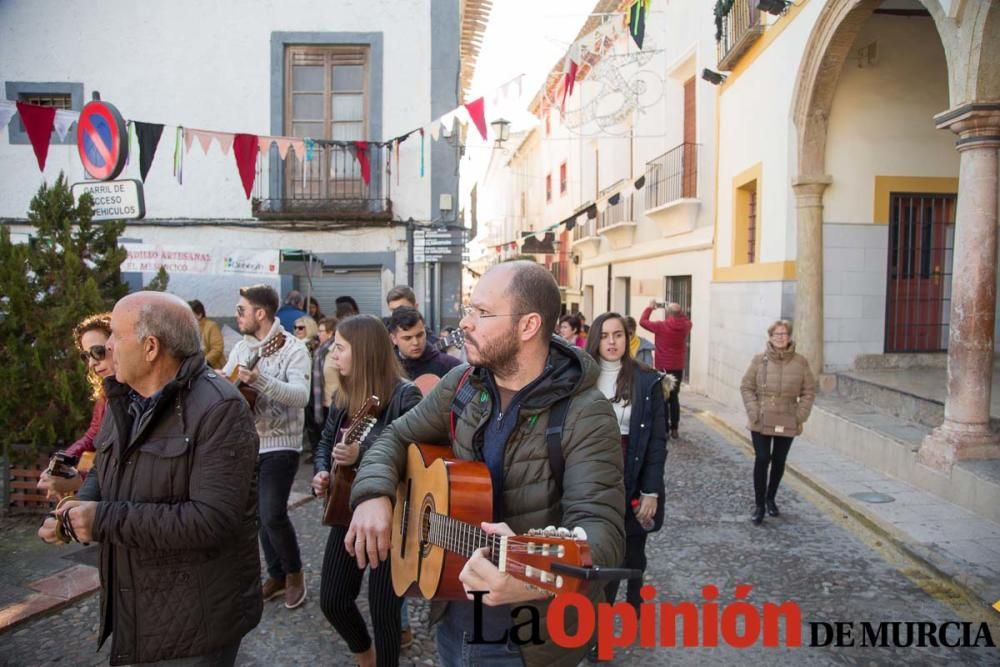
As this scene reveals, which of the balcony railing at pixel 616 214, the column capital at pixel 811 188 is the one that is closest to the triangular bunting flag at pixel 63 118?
the column capital at pixel 811 188

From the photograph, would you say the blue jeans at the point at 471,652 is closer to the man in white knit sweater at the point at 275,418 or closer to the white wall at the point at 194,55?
the man in white knit sweater at the point at 275,418

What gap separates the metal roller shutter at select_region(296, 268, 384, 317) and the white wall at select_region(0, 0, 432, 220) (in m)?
2.40

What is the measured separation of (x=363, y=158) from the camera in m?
11.4

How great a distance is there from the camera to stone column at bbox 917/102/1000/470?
19.8 feet

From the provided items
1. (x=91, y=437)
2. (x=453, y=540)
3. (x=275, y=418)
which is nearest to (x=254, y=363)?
(x=275, y=418)

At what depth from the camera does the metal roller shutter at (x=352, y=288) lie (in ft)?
40.3

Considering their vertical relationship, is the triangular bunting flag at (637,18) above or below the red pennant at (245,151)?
above

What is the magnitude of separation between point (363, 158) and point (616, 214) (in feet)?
31.8

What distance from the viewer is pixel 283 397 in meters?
3.89

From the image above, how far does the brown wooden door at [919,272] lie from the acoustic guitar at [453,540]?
29.6 feet

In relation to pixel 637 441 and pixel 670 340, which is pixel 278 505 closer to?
pixel 637 441

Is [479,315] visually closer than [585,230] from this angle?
Yes

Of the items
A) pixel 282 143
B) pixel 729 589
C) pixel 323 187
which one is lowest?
pixel 729 589

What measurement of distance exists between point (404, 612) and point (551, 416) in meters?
2.25
